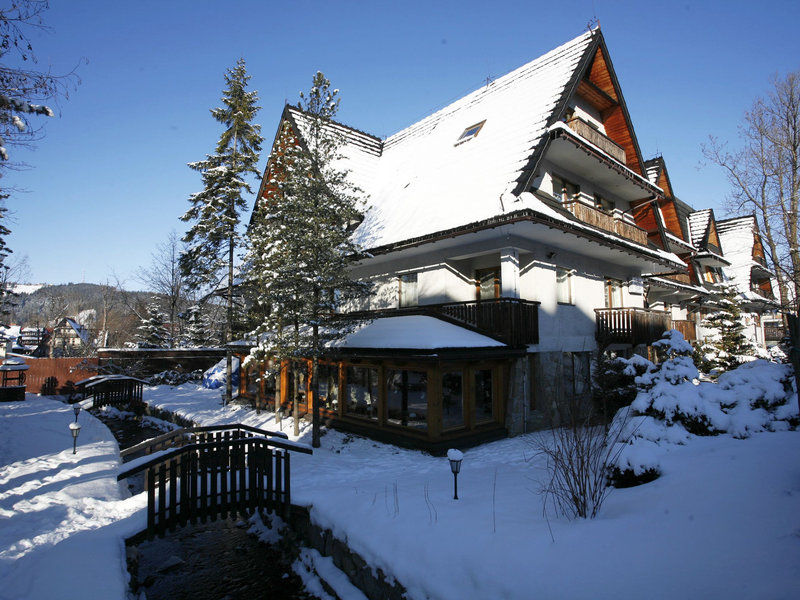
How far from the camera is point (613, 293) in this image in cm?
1962

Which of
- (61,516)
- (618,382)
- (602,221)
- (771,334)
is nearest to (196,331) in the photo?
(61,516)

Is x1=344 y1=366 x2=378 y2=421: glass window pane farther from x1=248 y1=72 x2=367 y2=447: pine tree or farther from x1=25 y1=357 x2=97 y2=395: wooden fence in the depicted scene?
x1=25 y1=357 x2=97 y2=395: wooden fence

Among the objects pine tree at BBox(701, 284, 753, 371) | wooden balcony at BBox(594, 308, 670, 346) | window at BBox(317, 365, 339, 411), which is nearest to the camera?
window at BBox(317, 365, 339, 411)

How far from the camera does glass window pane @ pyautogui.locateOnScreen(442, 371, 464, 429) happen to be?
12.3 metres

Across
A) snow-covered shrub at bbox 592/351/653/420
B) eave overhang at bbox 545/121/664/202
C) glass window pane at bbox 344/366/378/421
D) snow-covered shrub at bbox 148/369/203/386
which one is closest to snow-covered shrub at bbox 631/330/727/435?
snow-covered shrub at bbox 592/351/653/420

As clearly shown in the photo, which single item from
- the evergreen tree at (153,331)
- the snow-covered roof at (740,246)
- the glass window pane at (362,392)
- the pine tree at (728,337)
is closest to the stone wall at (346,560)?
the glass window pane at (362,392)

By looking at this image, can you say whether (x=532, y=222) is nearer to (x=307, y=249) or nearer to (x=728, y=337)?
(x=307, y=249)

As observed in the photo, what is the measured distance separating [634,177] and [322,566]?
1779 cm

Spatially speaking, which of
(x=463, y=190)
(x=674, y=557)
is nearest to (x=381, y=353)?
(x=463, y=190)

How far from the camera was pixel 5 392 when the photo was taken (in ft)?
74.7

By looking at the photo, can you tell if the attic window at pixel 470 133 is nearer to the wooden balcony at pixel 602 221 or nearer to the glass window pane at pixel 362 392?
the wooden balcony at pixel 602 221

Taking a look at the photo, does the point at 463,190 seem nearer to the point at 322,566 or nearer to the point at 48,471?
the point at 322,566

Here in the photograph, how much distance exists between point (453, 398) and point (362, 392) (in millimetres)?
3248

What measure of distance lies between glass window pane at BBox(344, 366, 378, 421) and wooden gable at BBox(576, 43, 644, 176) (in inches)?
547
